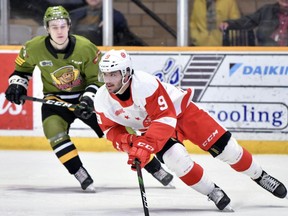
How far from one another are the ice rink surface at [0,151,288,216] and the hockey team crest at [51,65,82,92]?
599 mm

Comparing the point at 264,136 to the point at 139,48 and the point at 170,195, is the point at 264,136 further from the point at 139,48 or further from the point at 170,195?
the point at 170,195

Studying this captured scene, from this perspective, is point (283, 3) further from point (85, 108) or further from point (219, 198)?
point (219, 198)

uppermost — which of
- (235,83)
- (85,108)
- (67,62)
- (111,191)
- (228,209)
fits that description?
(67,62)

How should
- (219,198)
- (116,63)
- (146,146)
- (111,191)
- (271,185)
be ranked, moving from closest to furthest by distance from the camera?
(146,146), (116,63), (219,198), (271,185), (111,191)

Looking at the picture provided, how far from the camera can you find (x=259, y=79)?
24.2 feet

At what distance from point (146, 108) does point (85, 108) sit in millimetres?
920

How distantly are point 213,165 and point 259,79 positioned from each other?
92 cm

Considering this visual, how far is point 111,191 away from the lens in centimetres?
565

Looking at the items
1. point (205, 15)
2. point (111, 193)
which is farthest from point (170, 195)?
point (205, 15)

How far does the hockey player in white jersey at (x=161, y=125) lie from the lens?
15.0 feet

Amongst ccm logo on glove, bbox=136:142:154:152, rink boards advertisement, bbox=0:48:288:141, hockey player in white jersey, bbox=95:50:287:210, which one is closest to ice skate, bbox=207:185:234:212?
hockey player in white jersey, bbox=95:50:287:210

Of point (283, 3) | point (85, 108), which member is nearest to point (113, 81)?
point (85, 108)

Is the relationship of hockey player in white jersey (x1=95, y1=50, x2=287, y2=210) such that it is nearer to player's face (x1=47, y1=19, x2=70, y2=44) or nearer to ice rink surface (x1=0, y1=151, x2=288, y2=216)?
ice rink surface (x1=0, y1=151, x2=288, y2=216)

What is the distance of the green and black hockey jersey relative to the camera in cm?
571
